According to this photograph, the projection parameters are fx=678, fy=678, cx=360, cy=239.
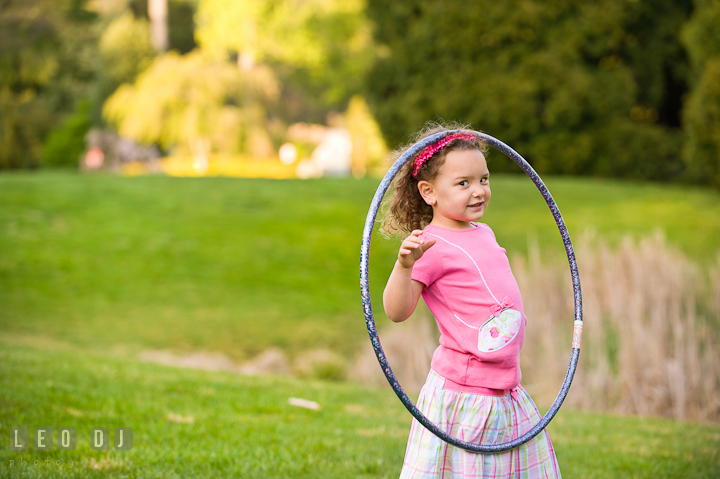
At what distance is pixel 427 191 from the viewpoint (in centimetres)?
239

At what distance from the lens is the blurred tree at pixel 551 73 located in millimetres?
14734

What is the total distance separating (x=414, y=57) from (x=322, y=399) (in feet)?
40.3

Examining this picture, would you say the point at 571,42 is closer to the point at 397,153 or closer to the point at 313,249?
the point at 313,249

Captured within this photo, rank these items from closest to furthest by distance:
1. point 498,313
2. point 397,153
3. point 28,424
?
point 498,313 → point 397,153 → point 28,424

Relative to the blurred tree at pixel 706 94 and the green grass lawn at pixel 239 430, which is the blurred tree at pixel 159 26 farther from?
the green grass lawn at pixel 239 430

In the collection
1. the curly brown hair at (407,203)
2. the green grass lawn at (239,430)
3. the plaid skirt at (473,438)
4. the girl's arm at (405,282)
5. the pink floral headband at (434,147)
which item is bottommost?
the green grass lawn at (239,430)

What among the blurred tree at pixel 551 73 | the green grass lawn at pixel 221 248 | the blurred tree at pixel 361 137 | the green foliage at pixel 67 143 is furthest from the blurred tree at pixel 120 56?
the green grass lawn at pixel 221 248

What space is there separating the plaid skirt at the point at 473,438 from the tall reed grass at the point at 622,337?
3385mm

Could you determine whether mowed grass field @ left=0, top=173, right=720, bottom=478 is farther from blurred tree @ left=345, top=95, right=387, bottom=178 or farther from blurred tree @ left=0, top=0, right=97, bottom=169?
blurred tree @ left=345, top=95, right=387, bottom=178

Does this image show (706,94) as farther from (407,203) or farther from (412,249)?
(412,249)

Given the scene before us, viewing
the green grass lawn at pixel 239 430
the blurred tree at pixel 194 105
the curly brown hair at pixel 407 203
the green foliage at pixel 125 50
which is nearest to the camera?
the curly brown hair at pixel 407 203

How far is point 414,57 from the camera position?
1586 cm

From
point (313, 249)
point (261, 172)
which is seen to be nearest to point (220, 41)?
point (261, 172)

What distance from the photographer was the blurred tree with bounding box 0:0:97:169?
27406mm
